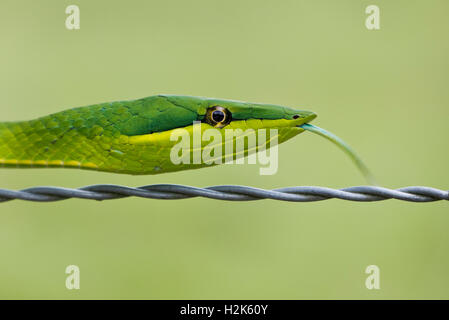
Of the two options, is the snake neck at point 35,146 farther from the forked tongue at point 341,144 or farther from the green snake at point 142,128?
the forked tongue at point 341,144

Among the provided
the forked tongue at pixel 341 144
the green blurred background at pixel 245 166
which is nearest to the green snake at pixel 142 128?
the forked tongue at pixel 341 144

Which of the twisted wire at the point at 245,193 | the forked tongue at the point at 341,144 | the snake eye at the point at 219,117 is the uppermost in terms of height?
the snake eye at the point at 219,117

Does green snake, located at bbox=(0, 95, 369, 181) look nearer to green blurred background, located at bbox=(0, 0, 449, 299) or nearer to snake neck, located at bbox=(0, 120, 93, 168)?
snake neck, located at bbox=(0, 120, 93, 168)

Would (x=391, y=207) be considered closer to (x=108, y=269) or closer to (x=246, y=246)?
(x=246, y=246)

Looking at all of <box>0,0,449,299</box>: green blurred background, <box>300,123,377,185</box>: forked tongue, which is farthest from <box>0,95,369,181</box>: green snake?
<box>0,0,449,299</box>: green blurred background

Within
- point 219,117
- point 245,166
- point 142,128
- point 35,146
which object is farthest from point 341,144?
point 245,166

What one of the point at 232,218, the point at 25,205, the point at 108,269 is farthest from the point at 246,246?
the point at 25,205
